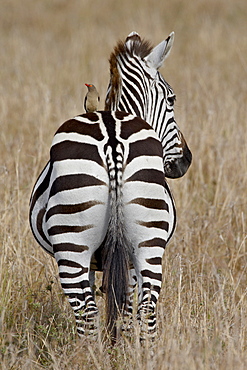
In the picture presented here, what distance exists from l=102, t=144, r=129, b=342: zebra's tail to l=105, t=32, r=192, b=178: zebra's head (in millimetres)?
923

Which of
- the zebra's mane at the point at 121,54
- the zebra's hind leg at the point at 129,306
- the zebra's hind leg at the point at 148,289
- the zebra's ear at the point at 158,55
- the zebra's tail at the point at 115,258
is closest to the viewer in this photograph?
the zebra's tail at the point at 115,258

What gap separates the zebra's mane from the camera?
346 centimetres

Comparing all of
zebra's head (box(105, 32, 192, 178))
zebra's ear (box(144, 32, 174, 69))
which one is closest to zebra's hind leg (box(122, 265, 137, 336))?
zebra's head (box(105, 32, 192, 178))

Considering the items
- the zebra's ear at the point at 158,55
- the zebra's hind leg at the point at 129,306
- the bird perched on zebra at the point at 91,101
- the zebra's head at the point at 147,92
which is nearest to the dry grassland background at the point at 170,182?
the zebra's hind leg at the point at 129,306

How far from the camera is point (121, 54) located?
3613 mm

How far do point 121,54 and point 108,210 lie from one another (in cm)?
130

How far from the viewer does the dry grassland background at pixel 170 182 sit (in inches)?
118

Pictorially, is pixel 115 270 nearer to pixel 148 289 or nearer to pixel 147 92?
pixel 148 289

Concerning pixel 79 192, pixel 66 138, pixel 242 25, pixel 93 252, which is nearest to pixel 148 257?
pixel 93 252

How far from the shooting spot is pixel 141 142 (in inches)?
109

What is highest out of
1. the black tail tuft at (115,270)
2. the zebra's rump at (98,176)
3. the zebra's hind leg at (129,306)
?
the zebra's rump at (98,176)

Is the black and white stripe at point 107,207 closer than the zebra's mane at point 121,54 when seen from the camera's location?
Yes

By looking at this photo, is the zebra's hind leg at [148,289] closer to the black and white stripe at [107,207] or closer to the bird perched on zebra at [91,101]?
the black and white stripe at [107,207]

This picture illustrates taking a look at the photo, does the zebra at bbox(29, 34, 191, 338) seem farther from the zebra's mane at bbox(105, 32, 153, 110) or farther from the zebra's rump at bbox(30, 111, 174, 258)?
the zebra's mane at bbox(105, 32, 153, 110)
